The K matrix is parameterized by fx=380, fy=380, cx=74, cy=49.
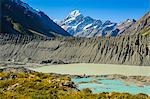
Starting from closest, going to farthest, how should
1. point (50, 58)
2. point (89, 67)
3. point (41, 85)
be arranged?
point (41, 85), point (89, 67), point (50, 58)

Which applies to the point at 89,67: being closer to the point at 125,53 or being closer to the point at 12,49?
the point at 125,53

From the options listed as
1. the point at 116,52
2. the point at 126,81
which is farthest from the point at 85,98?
the point at 116,52

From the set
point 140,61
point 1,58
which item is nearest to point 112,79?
point 140,61

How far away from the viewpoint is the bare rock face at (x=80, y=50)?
13462cm

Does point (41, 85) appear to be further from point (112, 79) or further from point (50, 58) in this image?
point (50, 58)

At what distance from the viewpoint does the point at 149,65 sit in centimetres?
12625

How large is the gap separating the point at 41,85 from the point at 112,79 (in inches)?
1984

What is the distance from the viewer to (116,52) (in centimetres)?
13862

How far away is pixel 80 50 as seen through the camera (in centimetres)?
14688

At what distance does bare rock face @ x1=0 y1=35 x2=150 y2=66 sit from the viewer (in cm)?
13462

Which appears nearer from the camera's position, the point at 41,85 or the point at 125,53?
the point at 41,85

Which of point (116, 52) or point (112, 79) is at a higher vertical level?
point (116, 52)

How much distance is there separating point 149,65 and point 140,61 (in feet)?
12.4

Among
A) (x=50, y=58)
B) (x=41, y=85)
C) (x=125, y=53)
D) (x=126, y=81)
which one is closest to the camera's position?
(x=41, y=85)
